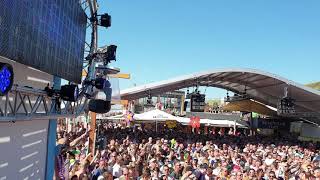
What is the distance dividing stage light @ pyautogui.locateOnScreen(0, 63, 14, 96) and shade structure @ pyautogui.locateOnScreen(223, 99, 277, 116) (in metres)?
24.6

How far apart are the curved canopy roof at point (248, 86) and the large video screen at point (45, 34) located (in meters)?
13.6

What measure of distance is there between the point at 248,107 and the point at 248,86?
77.9 inches

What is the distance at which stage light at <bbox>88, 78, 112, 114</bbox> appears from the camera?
1016 cm

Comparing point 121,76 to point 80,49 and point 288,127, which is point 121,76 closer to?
point 80,49

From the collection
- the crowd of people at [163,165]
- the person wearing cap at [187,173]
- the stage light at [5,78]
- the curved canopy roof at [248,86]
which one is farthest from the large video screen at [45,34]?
the curved canopy roof at [248,86]

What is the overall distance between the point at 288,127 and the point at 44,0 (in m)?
28.4

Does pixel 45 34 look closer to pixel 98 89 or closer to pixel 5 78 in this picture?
pixel 5 78

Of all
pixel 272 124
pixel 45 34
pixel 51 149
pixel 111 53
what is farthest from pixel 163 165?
pixel 272 124

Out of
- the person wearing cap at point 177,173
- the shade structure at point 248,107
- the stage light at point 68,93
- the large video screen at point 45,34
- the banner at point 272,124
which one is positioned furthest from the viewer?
the banner at point 272,124

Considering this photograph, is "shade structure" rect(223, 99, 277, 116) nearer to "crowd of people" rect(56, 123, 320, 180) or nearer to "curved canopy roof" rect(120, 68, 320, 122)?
"curved canopy roof" rect(120, 68, 320, 122)

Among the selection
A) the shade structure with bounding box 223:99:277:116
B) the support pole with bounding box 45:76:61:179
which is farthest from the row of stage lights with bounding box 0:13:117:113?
the shade structure with bounding box 223:99:277:116

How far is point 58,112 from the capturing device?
9031mm

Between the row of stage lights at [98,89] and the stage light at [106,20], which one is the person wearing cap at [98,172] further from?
the stage light at [106,20]

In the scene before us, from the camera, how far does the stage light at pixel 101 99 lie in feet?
33.3
